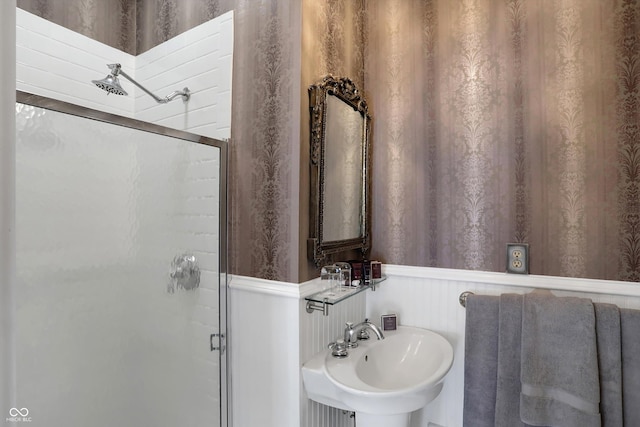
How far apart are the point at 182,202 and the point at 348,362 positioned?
0.99m

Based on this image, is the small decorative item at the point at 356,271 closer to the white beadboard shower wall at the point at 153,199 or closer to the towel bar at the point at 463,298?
the towel bar at the point at 463,298

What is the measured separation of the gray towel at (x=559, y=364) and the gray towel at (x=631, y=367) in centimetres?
12

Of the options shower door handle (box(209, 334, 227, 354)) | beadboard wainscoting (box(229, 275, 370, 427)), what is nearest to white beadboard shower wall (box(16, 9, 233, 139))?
beadboard wainscoting (box(229, 275, 370, 427))

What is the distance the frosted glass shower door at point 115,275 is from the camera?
118 centimetres

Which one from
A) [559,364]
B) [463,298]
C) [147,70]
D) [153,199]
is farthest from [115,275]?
[559,364]

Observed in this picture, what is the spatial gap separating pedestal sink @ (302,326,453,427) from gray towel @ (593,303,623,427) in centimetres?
54

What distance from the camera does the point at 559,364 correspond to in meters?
1.35

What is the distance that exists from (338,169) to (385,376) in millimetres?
974

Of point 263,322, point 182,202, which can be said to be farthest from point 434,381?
point 182,202

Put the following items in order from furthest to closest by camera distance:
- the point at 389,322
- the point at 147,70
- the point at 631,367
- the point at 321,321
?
the point at 147,70, the point at 389,322, the point at 321,321, the point at 631,367

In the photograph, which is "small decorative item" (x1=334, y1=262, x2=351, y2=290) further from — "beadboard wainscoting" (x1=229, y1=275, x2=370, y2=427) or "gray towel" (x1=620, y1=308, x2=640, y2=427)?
"gray towel" (x1=620, y1=308, x2=640, y2=427)

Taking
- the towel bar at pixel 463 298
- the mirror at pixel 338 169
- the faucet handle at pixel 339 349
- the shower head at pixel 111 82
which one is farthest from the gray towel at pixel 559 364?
the shower head at pixel 111 82

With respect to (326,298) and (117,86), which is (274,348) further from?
(117,86)

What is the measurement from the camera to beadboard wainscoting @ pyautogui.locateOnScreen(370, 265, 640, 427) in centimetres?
152
